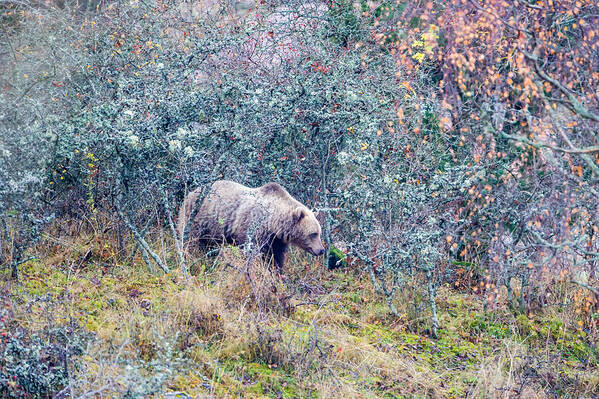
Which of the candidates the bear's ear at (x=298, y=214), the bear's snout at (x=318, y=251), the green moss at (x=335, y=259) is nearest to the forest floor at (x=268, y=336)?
the bear's snout at (x=318, y=251)

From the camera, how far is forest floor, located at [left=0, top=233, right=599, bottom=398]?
5363 millimetres

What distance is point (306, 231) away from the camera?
28.9ft

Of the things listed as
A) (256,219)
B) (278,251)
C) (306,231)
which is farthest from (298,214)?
(278,251)

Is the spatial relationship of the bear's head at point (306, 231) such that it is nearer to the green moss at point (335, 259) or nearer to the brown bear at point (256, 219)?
the brown bear at point (256, 219)

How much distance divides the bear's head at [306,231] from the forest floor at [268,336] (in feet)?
2.00

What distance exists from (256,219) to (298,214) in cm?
57

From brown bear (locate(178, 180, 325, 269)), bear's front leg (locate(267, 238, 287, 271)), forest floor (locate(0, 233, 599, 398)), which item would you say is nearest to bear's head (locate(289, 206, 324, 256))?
brown bear (locate(178, 180, 325, 269))

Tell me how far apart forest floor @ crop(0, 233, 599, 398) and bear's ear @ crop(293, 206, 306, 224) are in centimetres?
87

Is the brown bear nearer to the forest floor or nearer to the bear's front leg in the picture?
the bear's front leg

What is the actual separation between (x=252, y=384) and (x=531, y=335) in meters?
3.78

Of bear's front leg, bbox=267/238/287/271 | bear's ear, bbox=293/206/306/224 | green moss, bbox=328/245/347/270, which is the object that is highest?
bear's ear, bbox=293/206/306/224

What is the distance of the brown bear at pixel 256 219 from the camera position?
875 centimetres

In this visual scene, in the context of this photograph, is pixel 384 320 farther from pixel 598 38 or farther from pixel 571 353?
pixel 598 38

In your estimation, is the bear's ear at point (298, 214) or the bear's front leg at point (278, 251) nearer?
the bear's ear at point (298, 214)
